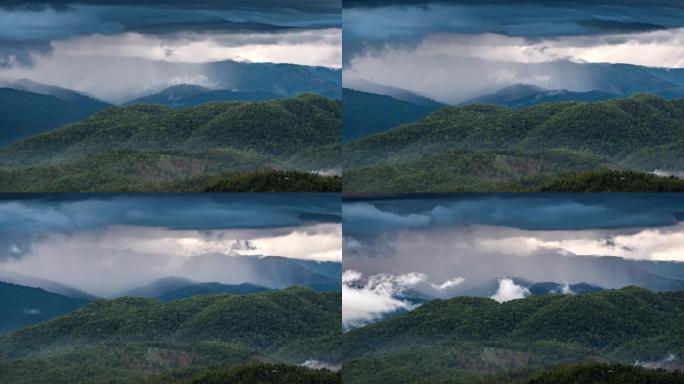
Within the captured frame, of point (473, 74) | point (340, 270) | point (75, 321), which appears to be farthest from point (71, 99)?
point (473, 74)

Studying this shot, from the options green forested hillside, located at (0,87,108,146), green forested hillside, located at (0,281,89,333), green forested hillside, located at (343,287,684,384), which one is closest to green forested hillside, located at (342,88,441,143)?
green forested hillside, located at (343,287,684,384)

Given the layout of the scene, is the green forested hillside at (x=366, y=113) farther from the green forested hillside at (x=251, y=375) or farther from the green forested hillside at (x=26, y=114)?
the green forested hillside at (x=26, y=114)

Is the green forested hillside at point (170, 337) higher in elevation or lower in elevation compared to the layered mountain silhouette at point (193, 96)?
lower

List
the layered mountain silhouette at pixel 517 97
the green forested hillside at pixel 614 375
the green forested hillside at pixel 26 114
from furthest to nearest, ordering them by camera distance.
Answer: the layered mountain silhouette at pixel 517 97, the green forested hillside at pixel 26 114, the green forested hillside at pixel 614 375

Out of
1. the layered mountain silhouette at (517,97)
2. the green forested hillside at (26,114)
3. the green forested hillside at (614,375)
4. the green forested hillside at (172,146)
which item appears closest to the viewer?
the green forested hillside at (614,375)

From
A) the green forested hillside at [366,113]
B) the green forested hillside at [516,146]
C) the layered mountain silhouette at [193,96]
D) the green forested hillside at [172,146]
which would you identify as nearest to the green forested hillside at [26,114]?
the green forested hillside at [172,146]

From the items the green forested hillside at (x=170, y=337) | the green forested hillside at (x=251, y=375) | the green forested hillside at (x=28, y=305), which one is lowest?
the green forested hillside at (x=251, y=375)

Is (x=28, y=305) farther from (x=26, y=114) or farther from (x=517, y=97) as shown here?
(x=517, y=97)
